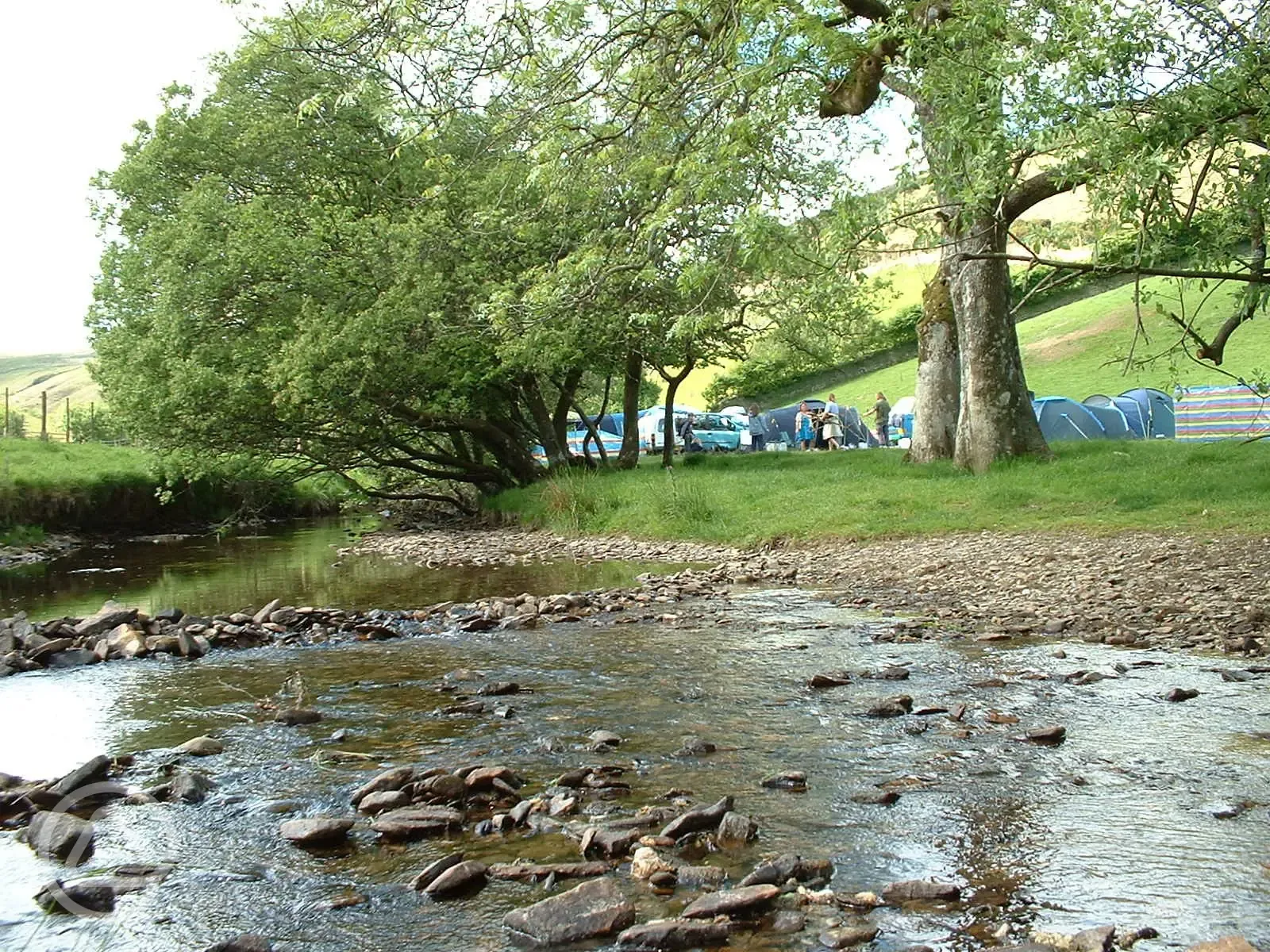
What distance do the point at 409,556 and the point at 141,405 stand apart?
26.9 ft

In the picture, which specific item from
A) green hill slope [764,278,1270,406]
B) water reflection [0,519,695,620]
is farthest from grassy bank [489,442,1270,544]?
green hill slope [764,278,1270,406]

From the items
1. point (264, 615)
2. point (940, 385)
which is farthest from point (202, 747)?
point (940, 385)

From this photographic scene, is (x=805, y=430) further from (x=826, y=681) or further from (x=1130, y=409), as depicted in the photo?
(x=826, y=681)

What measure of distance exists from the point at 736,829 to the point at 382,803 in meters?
1.91

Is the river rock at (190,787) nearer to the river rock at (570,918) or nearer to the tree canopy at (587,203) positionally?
the river rock at (570,918)

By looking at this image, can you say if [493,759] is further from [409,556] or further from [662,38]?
[409,556]

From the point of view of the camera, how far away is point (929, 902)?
4.08m

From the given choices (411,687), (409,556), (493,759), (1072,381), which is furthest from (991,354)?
(1072,381)

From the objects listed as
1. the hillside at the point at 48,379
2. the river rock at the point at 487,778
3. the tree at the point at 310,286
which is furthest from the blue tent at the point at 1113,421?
the hillside at the point at 48,379

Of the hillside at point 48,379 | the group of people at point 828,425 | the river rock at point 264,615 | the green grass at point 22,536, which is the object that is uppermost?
the hillside at point 48,379

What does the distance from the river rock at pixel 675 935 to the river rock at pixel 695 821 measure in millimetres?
951

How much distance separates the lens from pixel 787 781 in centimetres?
559

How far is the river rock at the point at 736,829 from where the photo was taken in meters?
4.77

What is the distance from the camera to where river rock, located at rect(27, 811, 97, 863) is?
4918 millimetres
